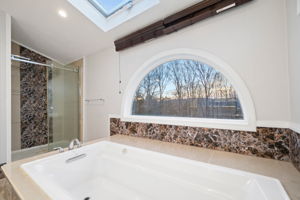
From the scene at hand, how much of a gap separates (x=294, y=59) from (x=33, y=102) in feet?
14.1

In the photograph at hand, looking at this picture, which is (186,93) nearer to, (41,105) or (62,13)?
(62,13)

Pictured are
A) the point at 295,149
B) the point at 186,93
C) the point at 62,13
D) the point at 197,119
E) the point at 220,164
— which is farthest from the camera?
the point at 62,13

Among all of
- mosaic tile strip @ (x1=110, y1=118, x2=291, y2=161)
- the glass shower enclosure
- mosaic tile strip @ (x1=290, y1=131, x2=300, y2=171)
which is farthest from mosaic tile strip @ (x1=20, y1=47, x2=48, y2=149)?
mosaic tile strip @ (x1=290, y1=131, x2=300, y2=171)

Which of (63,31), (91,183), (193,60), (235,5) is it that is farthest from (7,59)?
(235,5)

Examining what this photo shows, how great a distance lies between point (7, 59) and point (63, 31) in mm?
908

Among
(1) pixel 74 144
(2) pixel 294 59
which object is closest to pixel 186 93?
(2) pixel 294 59

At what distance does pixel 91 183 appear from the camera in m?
1.53

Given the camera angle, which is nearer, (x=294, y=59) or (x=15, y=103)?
(x=294, y=59)

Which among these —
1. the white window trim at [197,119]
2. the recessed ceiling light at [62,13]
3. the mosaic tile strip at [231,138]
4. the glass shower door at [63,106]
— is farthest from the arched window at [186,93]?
the glass shower door at [63,106]

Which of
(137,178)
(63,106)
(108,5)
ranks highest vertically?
(108,5)

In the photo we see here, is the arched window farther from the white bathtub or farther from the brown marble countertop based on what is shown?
the white bathtub

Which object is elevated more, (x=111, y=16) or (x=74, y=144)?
(x=111, y=16)

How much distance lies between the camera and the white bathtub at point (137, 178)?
0.90 m

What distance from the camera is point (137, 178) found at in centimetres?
135
